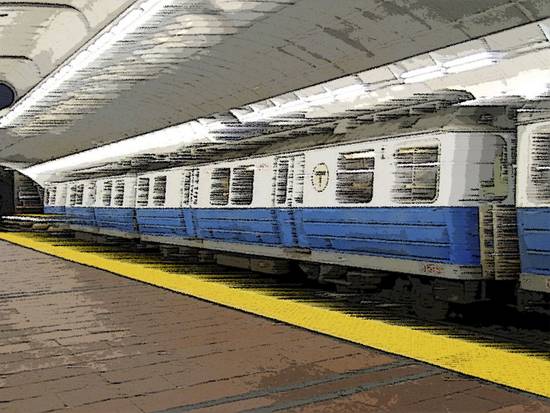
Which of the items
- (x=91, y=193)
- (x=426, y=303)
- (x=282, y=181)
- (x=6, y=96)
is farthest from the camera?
(x=91, y=193)

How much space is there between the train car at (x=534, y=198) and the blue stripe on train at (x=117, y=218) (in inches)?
494

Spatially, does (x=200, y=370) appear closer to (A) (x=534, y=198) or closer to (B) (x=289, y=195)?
(A) (x=534, y=198)

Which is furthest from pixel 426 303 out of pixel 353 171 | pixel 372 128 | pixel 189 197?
pixel 189 197

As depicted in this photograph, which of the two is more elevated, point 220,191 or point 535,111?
point 535,111

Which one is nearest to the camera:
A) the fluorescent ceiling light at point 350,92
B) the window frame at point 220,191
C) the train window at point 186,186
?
the fluorescent ceiling light at point 350,92

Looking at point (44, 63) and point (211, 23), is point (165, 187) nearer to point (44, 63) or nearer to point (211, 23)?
point (44, 63)

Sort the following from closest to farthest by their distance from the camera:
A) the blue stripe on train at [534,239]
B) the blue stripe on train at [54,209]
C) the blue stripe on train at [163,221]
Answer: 1. the blue stripe on train at [534,239]
2. the blue stripe on train at [163,221]
3. the blue stripe on train at [54,209]

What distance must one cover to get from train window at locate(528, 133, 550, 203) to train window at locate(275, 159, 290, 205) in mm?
4309

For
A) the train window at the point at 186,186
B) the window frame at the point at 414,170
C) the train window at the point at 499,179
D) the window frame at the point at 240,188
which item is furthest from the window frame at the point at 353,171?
the train window at the point at 186,186

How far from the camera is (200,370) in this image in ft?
17.1

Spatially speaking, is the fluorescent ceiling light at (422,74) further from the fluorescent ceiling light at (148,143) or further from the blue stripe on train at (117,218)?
the blue stripe on train at (117,218)

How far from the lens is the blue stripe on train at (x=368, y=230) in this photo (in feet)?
24.4

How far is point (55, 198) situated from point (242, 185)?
18.8 meters

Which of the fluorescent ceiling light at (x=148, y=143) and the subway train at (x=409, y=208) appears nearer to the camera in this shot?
the subway train at (x=409, y=208)
